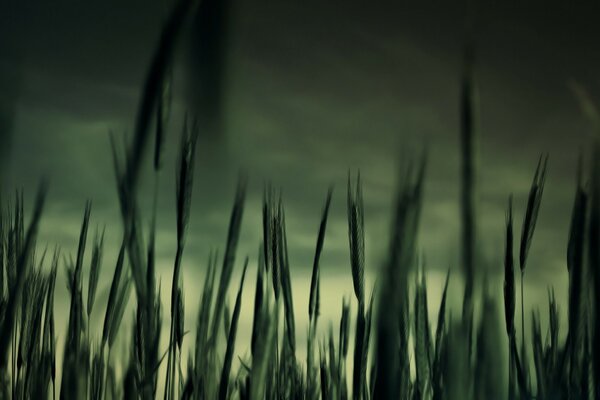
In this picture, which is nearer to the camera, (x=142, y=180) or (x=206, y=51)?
(x=206, y=51)

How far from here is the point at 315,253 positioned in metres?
0.99

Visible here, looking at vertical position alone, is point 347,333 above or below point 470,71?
below

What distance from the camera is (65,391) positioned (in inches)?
29.9

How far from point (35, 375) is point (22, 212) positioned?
0.80 feet

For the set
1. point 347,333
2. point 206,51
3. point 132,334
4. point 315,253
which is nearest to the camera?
point 206,51

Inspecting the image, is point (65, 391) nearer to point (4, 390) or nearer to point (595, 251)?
point (4, 390)

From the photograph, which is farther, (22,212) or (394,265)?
(22,212)

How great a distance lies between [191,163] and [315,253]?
1.05ft

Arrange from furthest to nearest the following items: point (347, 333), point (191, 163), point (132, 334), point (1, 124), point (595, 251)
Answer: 1. point (347, 333)
2. point (132, 334)
3. point (191, 163)
4. point (595, 251)
5. point (1, 124)

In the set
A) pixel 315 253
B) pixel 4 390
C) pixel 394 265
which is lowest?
pixel 4 390

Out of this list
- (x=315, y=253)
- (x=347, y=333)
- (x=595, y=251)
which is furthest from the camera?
(x=347, y=333)

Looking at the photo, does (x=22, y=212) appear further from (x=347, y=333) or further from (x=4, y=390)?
(x=347, y=333)

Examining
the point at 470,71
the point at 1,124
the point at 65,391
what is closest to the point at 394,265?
the point at 470,71

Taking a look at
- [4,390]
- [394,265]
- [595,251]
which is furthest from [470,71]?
[4,390]
